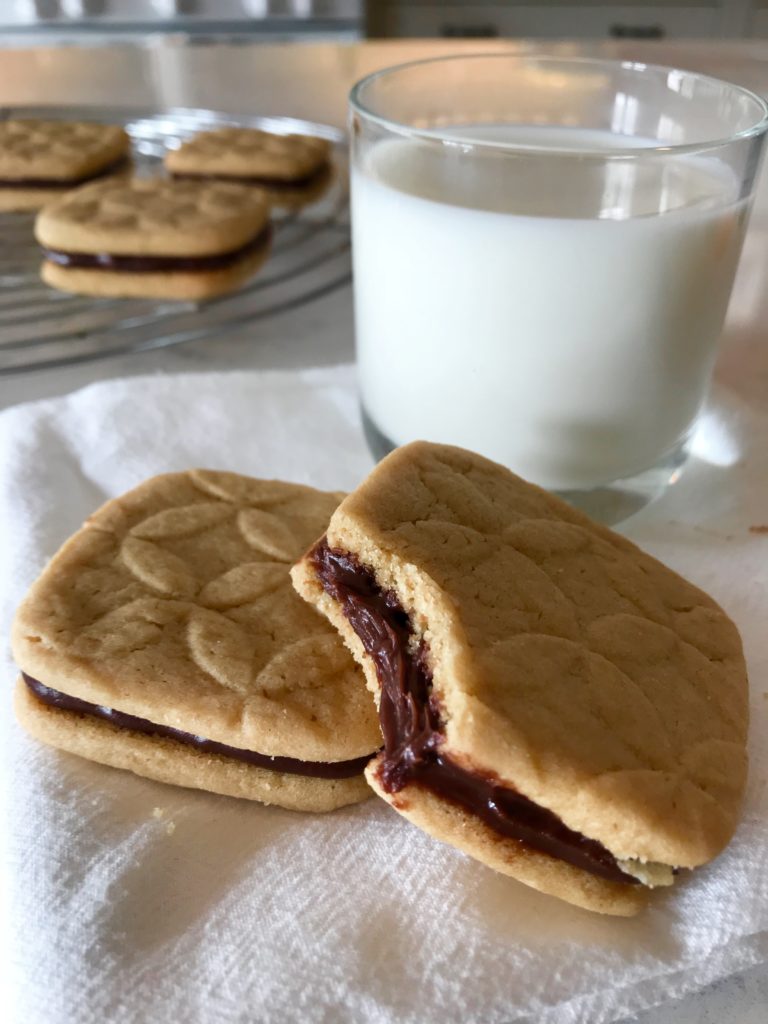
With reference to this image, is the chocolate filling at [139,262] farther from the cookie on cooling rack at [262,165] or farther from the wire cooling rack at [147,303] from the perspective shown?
the cookie on cooling rack at [262,165]

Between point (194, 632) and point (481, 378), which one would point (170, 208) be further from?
point (194, 632)

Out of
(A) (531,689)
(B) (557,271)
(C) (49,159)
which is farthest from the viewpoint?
(C) (49,159)

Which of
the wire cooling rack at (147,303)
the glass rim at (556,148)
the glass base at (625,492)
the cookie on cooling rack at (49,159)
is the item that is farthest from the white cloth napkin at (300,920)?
the cookie on cooling rack at (49,159)

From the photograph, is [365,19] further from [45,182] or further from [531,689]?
[531,689]

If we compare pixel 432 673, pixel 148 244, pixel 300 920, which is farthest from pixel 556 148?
pixel 148 244

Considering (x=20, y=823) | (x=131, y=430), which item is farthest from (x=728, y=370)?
(x=20, y=823)

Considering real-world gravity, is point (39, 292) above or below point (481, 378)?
below

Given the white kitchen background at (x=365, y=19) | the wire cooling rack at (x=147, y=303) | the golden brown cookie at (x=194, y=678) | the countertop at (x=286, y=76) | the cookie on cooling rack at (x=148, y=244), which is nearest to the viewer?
the golden brown cookie at (x=194, y=678)
